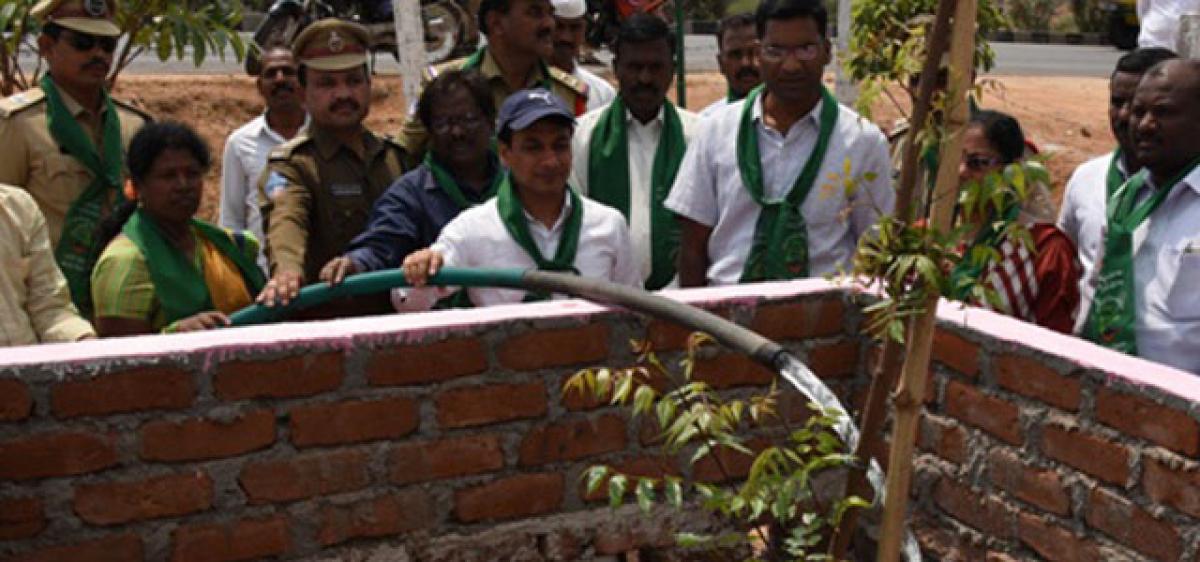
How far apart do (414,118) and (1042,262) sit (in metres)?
1.95

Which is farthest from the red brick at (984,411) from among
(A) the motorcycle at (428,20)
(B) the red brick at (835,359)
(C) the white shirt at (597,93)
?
(A) the motorcycle at (428,20)

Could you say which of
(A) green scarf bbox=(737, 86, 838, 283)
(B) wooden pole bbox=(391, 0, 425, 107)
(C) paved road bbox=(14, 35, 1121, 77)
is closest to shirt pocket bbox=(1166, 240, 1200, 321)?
(A) green scarf bbox=(737, 86, 838, 283)

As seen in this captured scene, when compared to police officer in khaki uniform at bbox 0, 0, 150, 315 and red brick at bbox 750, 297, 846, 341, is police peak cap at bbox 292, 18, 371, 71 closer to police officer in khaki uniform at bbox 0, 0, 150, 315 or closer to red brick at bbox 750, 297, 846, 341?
police officer in khaki uniform at bbox 0, 0, 150, 315

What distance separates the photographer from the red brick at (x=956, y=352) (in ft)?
10.4

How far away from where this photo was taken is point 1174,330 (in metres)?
3.33

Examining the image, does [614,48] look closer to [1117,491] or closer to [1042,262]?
[1042,262]

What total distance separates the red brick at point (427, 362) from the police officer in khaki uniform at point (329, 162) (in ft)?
3.76

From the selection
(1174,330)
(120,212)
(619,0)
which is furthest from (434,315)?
(619,0)

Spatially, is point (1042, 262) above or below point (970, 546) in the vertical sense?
above

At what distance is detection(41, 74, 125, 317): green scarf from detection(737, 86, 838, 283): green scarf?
1.94 meters

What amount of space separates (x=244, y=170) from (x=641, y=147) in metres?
1.61

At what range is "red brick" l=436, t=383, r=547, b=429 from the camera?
10.3 ft

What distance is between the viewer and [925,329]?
1.95m

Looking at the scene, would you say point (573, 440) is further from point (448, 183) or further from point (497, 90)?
point (497, 90)
